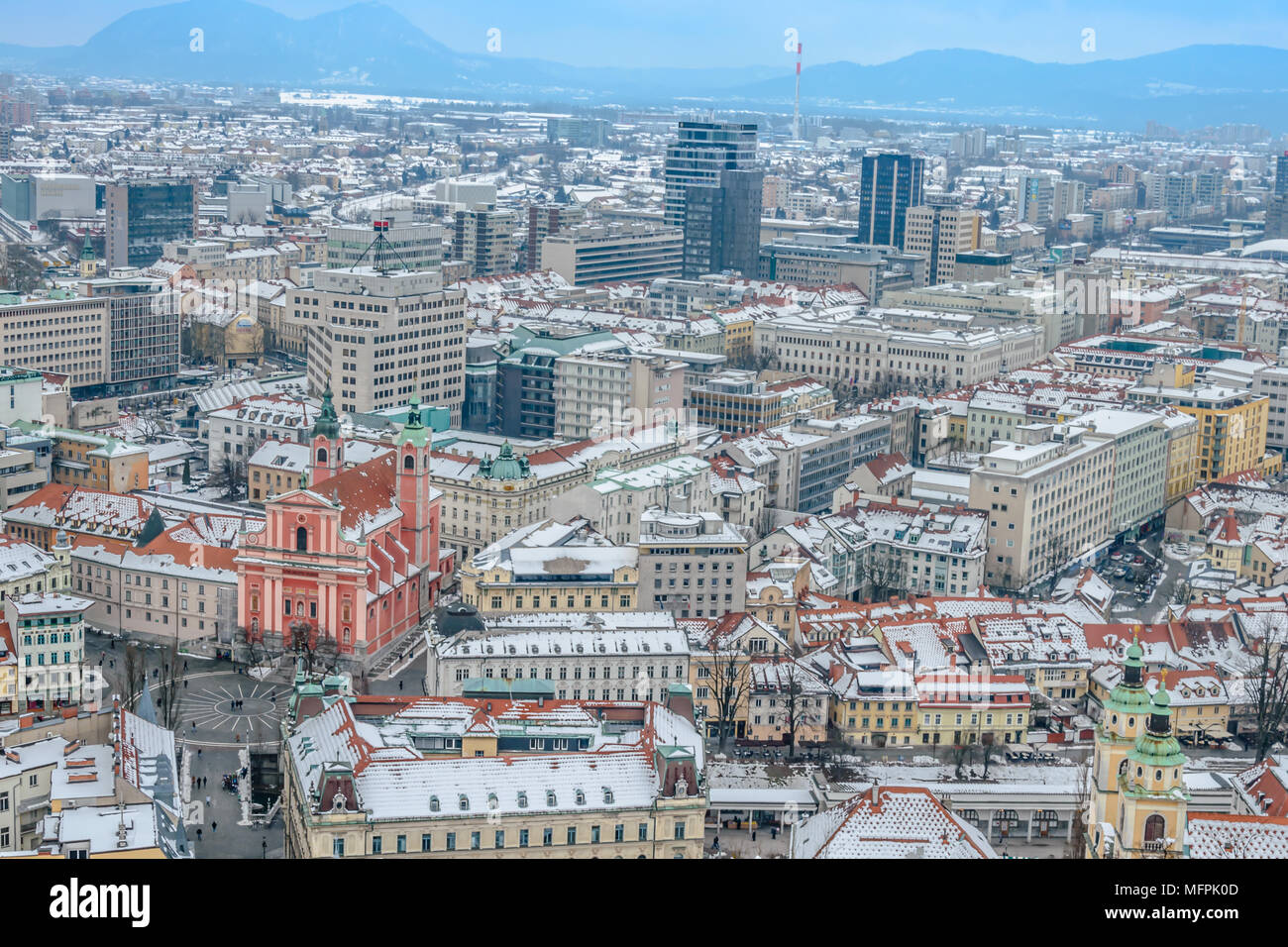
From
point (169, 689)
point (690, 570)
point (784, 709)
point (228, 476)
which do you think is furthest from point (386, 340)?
point (784, 709)

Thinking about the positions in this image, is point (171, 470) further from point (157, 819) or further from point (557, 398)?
point (157, 819)

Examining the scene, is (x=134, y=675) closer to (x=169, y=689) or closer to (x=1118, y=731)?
(x=169, y=689)

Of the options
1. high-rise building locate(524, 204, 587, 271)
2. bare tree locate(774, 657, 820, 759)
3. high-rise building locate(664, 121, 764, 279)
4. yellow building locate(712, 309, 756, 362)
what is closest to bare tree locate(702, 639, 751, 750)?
bare tree locate(774, 657, 820, 759)

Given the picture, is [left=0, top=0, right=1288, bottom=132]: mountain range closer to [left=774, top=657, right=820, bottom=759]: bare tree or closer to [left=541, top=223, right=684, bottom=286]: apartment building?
[left=541, top=223, right=684, bottom=286]: apartment building

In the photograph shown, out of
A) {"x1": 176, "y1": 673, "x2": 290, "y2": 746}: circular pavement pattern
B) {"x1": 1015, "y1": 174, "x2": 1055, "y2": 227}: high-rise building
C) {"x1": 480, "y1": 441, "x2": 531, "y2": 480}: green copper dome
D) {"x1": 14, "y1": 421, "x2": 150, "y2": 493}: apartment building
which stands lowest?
{"x1": 176, "y1": 673, "x2": 290, "y2": 746}: circular pavement pattern

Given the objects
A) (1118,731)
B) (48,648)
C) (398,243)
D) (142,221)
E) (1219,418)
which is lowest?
(48,648)

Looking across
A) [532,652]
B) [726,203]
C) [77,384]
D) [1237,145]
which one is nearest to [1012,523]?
[532,652]
